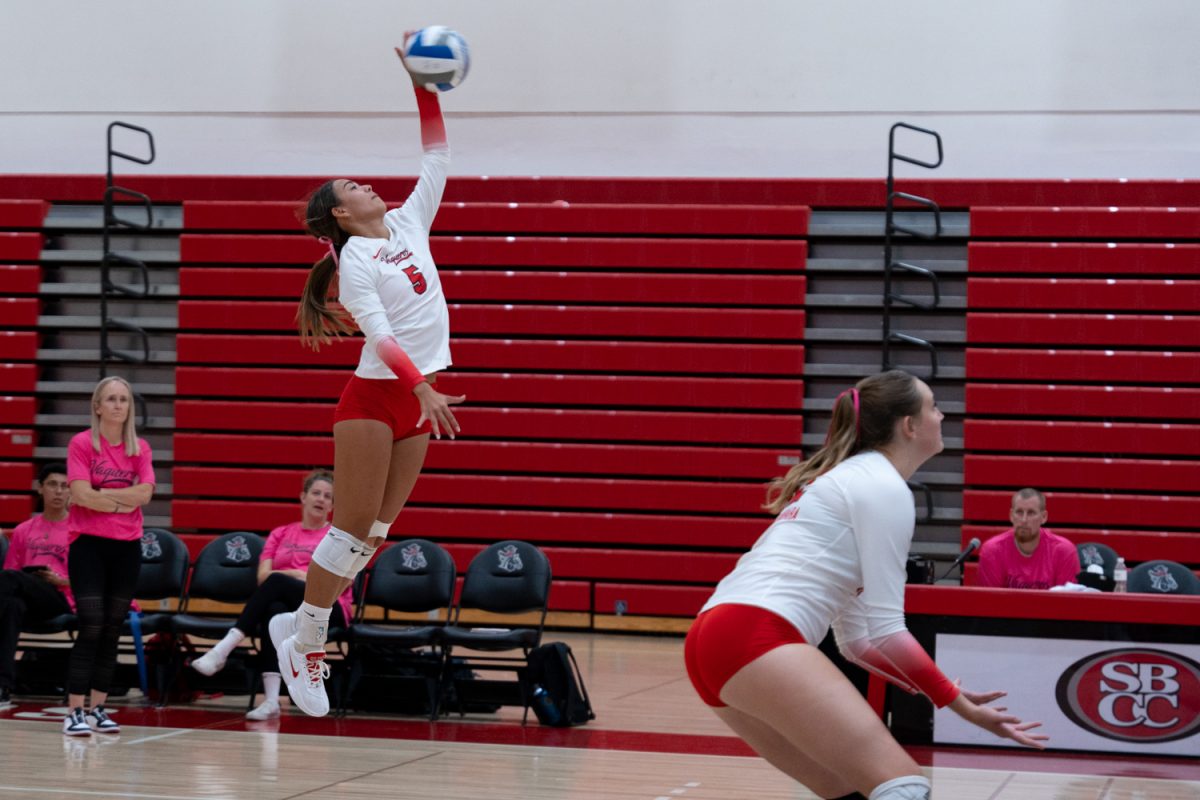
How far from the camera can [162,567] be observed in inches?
327

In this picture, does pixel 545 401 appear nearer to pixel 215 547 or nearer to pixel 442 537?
pixel 442 537

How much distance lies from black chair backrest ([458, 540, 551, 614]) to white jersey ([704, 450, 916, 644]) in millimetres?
4755

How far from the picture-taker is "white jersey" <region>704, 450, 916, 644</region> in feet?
10.3

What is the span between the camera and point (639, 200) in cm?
1177

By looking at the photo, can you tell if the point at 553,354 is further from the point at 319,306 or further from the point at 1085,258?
the point at 319,306

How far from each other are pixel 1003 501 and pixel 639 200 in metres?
3.89

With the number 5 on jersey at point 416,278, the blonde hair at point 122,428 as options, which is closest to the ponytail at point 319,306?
the number 5 on jersey at point 416,278

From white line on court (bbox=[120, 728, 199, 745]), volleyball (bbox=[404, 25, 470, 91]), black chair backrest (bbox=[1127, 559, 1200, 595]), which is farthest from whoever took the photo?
black chair backrest (bbox=[1127, 559, 1200, 595])

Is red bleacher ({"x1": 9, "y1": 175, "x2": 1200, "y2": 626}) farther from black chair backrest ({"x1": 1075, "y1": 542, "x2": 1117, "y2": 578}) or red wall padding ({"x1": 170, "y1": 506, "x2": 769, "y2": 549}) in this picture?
black chair backrest ({"x1": 1075, "y1": 542, "x2": 1117, "y2": 578})

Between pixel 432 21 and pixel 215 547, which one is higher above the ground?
pixel 432 21

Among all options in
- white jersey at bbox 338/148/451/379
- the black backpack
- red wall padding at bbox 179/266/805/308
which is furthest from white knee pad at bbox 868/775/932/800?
red wall padding at bbox 179/266/805/308

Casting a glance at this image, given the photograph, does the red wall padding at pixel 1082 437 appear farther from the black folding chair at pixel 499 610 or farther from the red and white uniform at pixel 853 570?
the red and white uniform at pixel 853 570

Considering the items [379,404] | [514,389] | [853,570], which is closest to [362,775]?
[379,404]

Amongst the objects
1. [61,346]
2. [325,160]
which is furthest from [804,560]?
[61,346]
